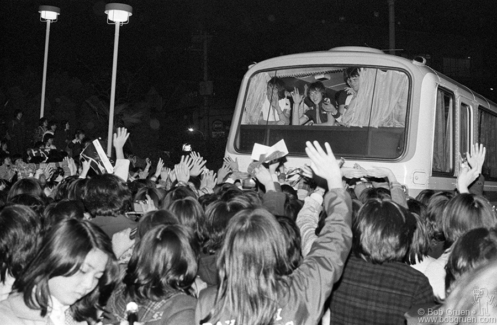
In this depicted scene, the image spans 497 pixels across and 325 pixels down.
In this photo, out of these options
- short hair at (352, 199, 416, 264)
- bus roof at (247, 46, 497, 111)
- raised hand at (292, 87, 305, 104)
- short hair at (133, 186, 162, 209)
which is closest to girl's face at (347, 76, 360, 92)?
bus roof at (247, 46, 497, 111)

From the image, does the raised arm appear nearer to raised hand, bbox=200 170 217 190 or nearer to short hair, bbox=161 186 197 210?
short hair, bbox=161 186 197 210

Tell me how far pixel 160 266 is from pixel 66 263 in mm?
443

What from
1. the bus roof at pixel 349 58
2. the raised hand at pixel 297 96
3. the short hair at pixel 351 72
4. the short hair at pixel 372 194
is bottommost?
the short hair at pixel 372 194

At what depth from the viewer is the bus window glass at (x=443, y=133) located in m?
8.45

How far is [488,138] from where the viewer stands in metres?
11.1

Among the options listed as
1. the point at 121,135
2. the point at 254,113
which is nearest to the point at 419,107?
the point at 254,113

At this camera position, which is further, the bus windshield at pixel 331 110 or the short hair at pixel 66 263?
the bus windshield at pixel 331 110

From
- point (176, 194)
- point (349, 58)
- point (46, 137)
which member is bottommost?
point (176, 194)

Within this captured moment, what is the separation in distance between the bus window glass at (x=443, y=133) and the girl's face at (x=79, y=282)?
20.4 feet

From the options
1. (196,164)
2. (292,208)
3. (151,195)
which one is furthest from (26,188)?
(292,208)

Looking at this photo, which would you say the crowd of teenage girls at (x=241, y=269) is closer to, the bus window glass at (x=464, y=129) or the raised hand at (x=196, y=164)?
the raised hand at (x=196, y=164)

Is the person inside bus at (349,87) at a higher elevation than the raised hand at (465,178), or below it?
higher

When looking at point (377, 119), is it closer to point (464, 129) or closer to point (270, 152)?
point (464, 129)

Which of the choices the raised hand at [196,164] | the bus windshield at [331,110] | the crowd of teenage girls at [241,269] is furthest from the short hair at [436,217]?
the bus windshield at [331,110]
